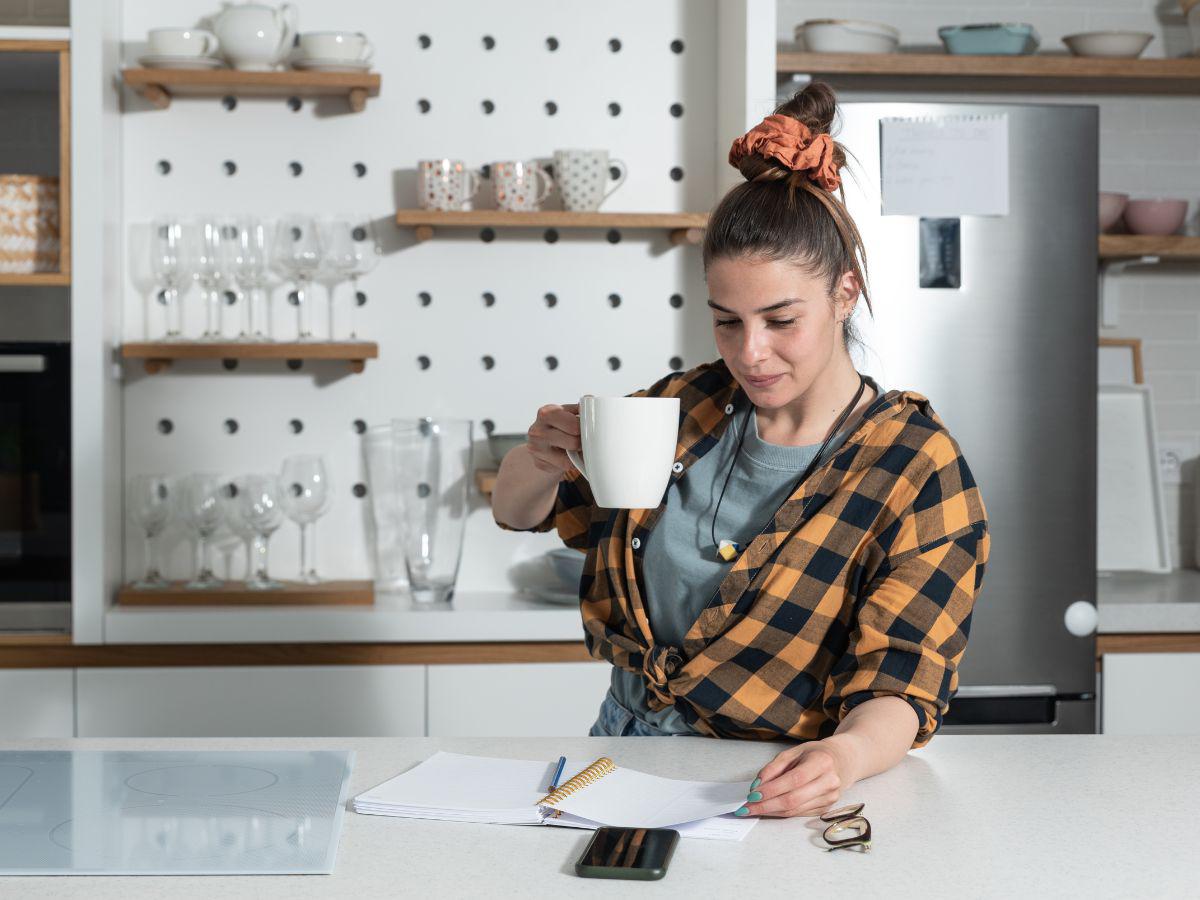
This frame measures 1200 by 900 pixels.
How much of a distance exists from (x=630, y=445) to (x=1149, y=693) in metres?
1.67

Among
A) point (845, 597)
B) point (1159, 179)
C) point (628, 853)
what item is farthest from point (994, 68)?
point (628, 853)

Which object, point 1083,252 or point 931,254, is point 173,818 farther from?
point 1083,252

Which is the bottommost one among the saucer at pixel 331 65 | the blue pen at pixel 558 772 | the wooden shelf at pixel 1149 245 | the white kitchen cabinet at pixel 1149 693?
the white kitchen cabinet at pixel 1149 693

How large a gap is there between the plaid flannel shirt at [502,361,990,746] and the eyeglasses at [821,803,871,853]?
20 centimetres

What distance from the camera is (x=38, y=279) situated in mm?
2303

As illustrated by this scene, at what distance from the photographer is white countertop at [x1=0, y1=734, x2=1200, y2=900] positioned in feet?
2.87

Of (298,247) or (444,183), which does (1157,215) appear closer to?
(444,183)

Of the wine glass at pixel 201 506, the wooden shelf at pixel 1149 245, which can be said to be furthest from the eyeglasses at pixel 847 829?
the wooden shelf at pixel 1149 245

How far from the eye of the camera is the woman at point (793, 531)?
1223mm

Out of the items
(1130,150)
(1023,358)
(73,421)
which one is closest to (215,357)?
(73,421)

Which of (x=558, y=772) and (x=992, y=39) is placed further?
(x=992, y=39)

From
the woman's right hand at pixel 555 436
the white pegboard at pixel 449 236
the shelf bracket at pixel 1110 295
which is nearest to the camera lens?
the woman's right hand at pixel 555 436

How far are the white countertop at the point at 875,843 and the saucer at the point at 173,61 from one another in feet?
4.93

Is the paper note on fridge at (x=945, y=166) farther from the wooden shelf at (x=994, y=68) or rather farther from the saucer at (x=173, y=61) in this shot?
the saucer at (x=173, y=61)
